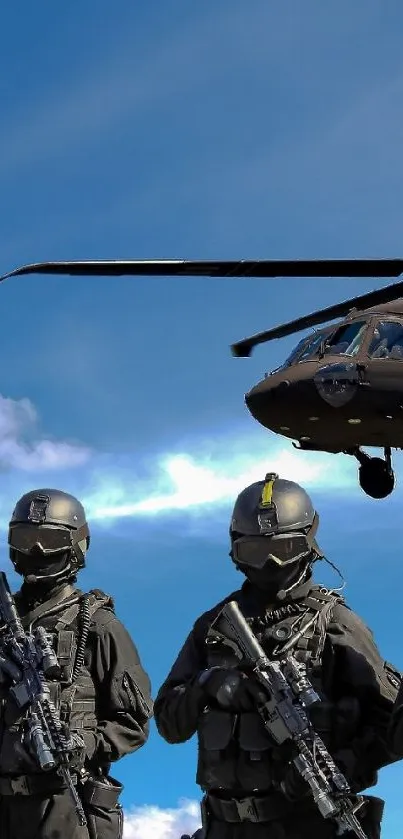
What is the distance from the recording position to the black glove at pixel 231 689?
826cm

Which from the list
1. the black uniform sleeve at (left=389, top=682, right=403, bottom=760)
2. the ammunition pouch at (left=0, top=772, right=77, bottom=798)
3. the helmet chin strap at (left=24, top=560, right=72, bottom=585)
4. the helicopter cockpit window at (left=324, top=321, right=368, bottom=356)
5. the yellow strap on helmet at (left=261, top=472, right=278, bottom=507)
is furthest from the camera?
the helicopter cockpit window at (left=324, top=321, right=368, bottom=356)

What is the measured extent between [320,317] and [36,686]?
963 inches

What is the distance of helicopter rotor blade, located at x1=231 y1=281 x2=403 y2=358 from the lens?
32.4 meters

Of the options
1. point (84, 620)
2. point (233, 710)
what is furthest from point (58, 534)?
point (233, 710)

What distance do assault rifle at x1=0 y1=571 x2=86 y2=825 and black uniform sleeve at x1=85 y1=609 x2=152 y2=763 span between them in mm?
359

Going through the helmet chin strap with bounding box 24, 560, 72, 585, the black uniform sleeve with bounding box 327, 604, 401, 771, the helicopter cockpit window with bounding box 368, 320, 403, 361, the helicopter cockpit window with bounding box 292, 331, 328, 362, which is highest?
the helicopter cockpit window with bounding box 292, 331, 328, 362

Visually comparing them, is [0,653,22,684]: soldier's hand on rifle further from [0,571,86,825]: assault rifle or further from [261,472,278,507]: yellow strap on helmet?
[261,472,278,507]: yellow strap on helmet

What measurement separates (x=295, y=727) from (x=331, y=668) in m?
0.53

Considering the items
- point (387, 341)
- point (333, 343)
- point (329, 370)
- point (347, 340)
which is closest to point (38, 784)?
point (329, 370)

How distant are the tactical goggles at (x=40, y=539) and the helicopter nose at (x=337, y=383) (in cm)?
1701

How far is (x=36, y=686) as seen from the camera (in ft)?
32.7

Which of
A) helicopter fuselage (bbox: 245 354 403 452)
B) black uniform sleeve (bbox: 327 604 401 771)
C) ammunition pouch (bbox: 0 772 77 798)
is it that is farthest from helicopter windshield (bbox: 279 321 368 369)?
black uniform sleeve (bbox: 327 604 401 771)

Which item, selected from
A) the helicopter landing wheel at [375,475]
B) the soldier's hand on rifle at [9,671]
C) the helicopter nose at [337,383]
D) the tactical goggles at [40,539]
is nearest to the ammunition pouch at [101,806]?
the soldier's hand on rifle at [9,671]

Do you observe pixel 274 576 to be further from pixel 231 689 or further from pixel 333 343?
pixel 333 343
